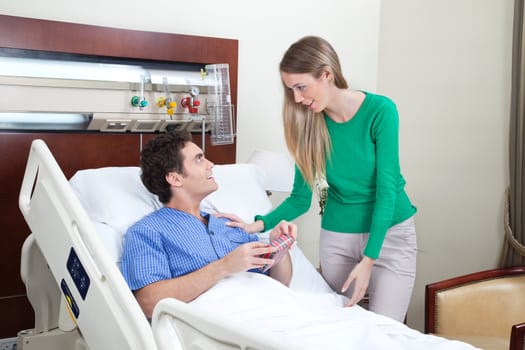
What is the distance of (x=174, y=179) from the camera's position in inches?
80.5

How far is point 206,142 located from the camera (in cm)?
307

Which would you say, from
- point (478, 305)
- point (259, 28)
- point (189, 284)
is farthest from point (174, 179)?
point (259, 28)

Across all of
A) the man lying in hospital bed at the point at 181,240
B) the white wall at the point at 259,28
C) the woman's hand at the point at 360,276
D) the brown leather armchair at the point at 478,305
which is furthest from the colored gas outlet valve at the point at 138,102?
the brown leather armchair at the point at 478,305

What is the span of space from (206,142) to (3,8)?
1122 mm

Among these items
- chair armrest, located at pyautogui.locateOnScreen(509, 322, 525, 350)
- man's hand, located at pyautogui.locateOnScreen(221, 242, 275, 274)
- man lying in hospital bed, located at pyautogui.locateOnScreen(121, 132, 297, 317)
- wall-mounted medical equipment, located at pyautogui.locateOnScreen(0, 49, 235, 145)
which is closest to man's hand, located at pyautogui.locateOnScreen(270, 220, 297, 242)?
man lying in hospital bed, located at pyautogui.locateOnScreen(121, 132, 297, 317)

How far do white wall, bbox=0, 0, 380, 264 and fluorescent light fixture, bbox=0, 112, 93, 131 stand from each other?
0.44m

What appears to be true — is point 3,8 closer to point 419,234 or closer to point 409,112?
point 409,112

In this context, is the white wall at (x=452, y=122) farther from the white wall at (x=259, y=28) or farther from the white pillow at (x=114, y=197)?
the white pillow at (x=114, y=197)

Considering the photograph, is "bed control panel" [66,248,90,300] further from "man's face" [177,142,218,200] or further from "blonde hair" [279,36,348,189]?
"blonde hair" [279,36,348,189]

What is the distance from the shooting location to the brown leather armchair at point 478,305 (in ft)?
7.64

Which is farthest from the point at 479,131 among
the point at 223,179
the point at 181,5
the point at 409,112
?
the point at 181,5

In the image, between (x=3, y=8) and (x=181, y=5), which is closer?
(x=3, y=8)

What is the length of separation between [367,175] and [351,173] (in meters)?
0.06

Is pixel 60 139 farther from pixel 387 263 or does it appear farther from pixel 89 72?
pixel 387 263
